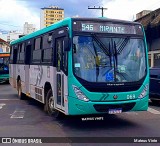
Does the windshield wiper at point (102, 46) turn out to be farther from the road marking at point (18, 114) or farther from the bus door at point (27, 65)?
the bus door at point (27, 65)

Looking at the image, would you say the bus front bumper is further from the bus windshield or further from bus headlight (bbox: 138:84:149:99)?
the bus windshield

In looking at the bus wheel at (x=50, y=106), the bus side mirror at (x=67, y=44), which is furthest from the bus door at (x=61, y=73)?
the bus wheel at (x=50, y=106)

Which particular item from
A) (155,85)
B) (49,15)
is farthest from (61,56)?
(49,15)

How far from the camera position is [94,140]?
313 inches

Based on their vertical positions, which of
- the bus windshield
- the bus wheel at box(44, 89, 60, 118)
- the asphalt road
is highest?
the bus windshield

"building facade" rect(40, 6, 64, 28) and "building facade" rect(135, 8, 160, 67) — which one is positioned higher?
"building facade" rect(40, 6, 64, 28)

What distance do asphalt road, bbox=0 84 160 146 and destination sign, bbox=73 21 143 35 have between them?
8.71 feet

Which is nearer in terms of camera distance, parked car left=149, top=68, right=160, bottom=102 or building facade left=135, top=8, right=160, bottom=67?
parked car left=149, top=68, right=160, bottom=102

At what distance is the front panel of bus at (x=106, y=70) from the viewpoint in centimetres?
892

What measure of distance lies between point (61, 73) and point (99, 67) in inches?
49.2

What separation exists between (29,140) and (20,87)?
8864 mm

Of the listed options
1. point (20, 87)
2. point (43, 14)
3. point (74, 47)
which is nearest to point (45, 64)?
point (74, 47)

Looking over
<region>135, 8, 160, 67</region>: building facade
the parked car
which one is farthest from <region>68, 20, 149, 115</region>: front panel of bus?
<region>135, 8, 160, 67</region>: building facade

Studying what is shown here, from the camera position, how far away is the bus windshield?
9.01m
